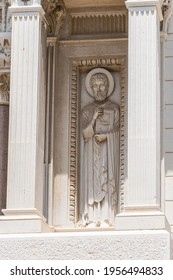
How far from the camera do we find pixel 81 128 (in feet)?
61.0

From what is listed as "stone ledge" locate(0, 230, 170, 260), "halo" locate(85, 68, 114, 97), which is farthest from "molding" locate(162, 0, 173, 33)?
"stone ledge" locate(0, 230, 170, 260)

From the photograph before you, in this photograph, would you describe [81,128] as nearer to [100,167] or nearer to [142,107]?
[100,167]

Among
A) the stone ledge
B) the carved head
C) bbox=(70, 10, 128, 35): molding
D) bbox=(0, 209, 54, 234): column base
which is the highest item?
bbox=(70, 10, 128, 35): molding

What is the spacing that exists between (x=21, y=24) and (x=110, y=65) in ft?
6.36

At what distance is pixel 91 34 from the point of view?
61.8 ft

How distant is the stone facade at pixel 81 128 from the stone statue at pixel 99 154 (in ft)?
0.06

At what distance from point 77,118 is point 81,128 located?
0.18 metres

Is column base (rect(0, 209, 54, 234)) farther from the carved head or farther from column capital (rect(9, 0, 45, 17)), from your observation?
column capital (rect(9, 0, 45, 17))

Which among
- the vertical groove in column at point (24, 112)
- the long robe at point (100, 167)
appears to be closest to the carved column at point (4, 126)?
the long robe at point (100, 167)

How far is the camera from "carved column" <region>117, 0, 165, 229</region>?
16422 mm

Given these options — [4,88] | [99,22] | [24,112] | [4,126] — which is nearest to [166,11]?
[99,22]

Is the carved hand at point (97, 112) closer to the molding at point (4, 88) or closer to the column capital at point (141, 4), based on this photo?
the molding at point (4, 88)

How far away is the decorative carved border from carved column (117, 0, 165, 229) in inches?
→ 51.3
